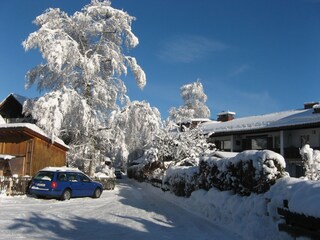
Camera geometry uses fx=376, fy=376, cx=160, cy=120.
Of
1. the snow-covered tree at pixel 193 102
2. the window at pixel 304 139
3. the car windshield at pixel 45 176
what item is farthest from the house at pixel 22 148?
the snow-covered tree at pixel 193 102

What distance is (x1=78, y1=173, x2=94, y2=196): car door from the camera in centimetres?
2150

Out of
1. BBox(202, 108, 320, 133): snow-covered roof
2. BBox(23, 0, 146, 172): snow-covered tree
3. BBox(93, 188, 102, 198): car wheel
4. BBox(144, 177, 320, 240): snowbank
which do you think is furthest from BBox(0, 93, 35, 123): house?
BBox(144, 177, 320, 240): snowbank

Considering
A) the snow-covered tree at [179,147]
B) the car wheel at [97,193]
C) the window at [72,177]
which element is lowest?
the car wheel at [97,193]

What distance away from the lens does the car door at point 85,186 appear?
70.5 ft

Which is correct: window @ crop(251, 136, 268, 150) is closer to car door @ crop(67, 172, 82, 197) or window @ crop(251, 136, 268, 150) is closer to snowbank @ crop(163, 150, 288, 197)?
snowbank @ crop(163, 150, 288, 197)

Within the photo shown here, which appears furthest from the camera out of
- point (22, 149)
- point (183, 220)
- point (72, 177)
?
point (22, 149)

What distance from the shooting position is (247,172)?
13148mm

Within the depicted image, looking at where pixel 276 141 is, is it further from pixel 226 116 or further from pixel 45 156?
pixel 45 156

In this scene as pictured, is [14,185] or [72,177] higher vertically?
[72,177]

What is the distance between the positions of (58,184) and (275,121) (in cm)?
2671

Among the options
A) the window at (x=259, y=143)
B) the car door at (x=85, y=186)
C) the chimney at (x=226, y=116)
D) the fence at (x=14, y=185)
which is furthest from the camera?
the chimney at (x=226, y=116)

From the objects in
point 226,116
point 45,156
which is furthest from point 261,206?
point 226,116

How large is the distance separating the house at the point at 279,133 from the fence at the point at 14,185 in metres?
22.4

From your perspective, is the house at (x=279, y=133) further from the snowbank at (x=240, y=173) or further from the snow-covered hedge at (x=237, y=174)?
the snowbank at (x=240, y=173)
